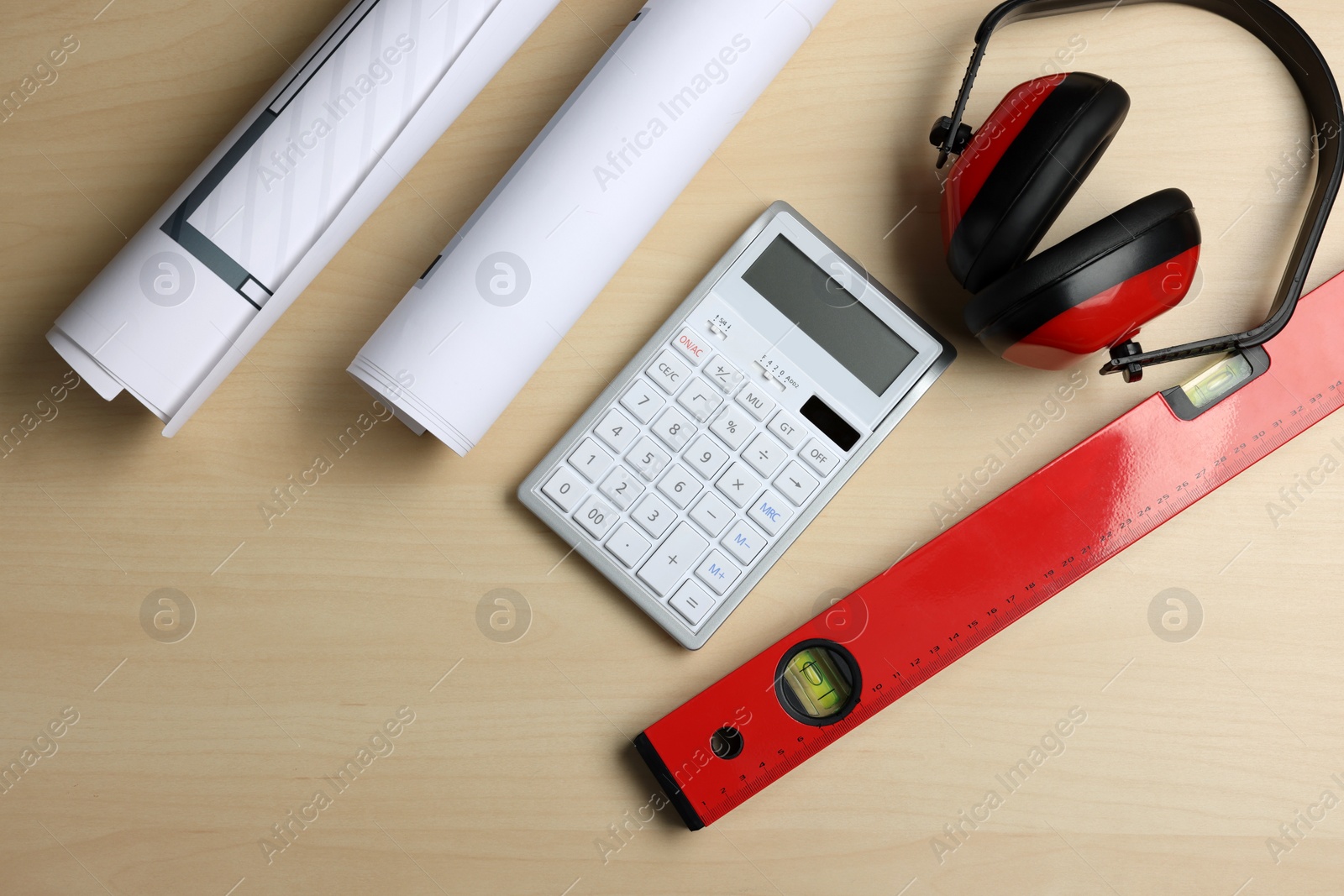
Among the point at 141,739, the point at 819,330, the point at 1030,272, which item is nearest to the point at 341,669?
the point at 141,739

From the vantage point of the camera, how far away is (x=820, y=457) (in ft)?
1.78

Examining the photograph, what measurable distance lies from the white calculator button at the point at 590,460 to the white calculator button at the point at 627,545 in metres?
0.04

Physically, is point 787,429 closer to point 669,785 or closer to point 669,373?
point 669,373

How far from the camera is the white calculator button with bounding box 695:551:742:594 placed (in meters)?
0.54

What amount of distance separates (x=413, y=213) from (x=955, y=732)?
1.61 ft

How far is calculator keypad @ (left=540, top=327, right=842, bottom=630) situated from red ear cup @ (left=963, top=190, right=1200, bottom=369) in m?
0.14

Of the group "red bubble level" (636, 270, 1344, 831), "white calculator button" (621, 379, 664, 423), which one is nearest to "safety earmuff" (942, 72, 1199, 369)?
"red bubble level" (636, 270, 1344, 831)

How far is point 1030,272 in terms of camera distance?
0.48 metres

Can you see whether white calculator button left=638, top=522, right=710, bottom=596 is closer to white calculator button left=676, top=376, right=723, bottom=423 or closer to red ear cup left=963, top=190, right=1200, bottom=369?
white calculator button left=676, top=376, right=723, bottom=423

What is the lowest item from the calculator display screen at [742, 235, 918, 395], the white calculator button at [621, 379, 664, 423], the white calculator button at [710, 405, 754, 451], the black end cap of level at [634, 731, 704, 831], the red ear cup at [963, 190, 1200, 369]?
the black end cap of level at [634, 731, 704, 831]

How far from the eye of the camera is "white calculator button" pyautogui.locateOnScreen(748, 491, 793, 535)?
1.77 feet

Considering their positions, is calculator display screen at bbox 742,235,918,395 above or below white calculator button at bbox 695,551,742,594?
above

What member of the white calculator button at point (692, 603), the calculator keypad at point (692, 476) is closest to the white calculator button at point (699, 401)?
the calculator keypad at point (692, 476)

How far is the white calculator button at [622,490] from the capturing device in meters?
0.54
